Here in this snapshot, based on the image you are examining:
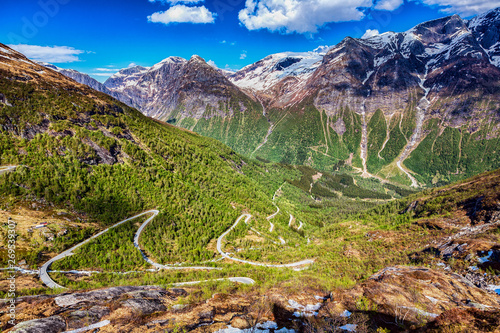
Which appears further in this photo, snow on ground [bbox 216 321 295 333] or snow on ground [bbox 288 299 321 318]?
snow on ground [bbox 288 299 321 318]

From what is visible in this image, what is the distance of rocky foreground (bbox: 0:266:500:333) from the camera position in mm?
15984

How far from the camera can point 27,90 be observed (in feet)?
219

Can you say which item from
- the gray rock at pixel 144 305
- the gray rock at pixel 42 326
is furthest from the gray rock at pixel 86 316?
the gray rock at pixel 144 305

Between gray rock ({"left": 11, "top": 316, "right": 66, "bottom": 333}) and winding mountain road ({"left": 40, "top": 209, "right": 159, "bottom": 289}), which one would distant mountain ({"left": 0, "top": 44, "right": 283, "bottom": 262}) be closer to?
winding mountain road ({"left": 40, "top": 209, "right": 159, "bottom": 289})

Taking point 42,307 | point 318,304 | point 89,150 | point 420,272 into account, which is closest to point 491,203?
point 420,272

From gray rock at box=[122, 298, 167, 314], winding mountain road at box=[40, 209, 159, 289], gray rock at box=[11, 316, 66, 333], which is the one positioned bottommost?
winding mountain road at box=[40, 209, 159, 289]

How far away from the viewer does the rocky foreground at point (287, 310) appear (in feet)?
52.4

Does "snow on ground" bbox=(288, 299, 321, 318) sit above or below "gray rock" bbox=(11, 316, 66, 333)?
below

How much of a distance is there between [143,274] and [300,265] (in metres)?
31.3

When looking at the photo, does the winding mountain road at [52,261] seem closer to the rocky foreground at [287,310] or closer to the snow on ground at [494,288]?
the rocky foreground at [287,310]

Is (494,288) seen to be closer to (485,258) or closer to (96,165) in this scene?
(485,258)

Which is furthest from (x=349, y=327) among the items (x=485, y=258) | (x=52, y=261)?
(x=52, y=261)

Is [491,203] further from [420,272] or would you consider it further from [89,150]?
[89,150]

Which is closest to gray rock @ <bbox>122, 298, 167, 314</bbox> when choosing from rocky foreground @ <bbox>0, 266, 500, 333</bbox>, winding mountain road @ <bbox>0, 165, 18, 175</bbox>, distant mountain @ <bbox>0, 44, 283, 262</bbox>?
rocky foreground @ <bbox>0, 266, 500, 333</bbox>
